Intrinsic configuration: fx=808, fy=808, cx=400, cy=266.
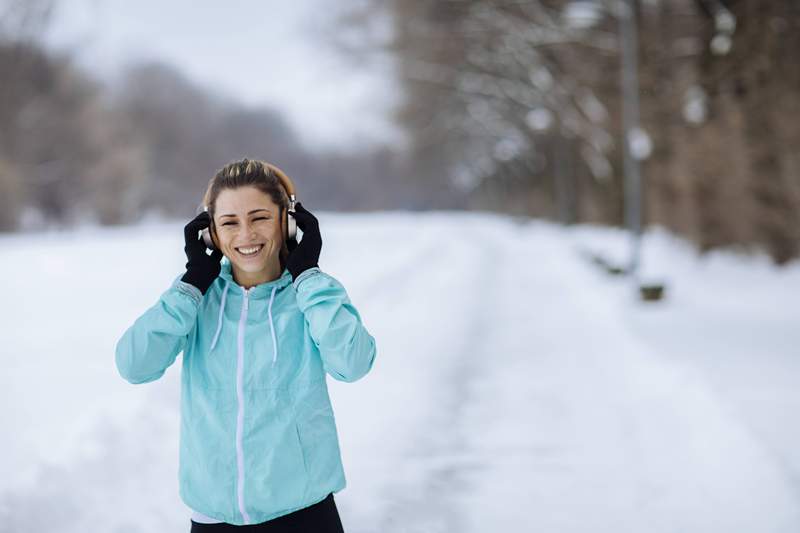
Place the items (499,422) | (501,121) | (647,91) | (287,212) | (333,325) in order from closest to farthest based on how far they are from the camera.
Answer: (333,325) → (287,212) → (499,422) → (647,91) → (501,121)

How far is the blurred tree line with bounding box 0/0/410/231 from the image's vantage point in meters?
37.4

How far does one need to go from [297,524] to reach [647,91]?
68.7 feet

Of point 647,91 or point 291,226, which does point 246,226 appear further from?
point 647,91

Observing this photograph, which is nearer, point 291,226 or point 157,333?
point 157,333

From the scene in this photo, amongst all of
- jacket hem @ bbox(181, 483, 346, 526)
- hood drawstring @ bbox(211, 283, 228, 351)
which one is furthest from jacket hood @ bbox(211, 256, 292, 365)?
jacket hem @ bbox(181, 483, 346, 526)

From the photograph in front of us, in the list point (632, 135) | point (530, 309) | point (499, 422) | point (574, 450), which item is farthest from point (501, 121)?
point (574, 450)

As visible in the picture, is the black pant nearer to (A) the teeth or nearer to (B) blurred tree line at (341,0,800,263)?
(A) the teeth

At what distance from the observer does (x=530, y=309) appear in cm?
1298

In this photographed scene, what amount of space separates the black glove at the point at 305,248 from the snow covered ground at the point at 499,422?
6.84 feet

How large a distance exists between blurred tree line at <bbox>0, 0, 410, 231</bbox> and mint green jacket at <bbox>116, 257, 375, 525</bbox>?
24.6m

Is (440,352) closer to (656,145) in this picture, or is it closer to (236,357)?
(236,357)

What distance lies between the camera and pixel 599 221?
148 feet

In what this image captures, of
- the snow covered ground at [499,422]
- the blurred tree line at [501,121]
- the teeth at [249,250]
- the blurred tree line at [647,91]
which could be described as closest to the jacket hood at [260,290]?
the teeth at [249,250]

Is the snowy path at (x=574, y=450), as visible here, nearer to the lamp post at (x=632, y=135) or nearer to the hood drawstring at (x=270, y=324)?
the hood drawstring at (x=270, y=324)
